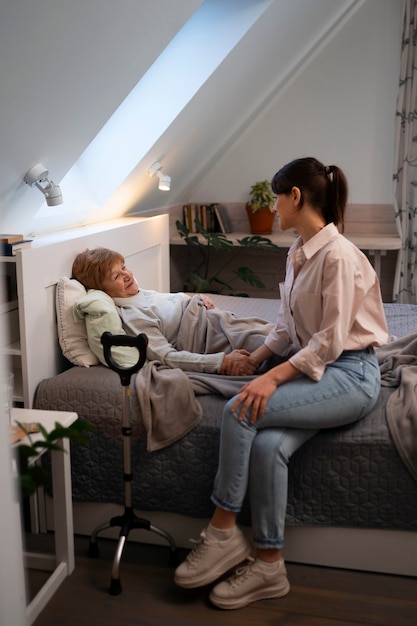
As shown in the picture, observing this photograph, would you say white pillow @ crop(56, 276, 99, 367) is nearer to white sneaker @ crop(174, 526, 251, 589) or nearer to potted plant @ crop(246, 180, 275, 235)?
white sneaker @ crop(174, 526, 251, 589)

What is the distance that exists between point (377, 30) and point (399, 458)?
3.26 m

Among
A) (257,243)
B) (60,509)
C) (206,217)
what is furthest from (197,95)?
(60,509)

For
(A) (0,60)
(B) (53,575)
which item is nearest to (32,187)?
(A) (0,60)

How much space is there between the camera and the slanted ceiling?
5.77 feet

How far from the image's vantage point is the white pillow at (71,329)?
88.1 inches

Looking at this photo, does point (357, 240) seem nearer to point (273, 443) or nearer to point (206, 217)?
point (206, 217)

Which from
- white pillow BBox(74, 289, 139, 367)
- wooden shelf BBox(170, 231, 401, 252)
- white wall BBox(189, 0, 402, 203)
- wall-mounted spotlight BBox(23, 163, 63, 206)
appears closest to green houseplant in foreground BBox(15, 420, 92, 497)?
white pillow BBox(74, 289, 139, 367)

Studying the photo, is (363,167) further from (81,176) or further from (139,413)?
(139,413)

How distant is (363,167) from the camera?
14.6 feet

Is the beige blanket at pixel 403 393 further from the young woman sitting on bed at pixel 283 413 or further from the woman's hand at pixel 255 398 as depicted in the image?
the woman's hand at pixel 255 398

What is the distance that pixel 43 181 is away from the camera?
2.16 meters

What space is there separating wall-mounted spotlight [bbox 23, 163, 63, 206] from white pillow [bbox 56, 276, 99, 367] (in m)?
0.27

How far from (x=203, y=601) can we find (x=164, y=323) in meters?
0.96

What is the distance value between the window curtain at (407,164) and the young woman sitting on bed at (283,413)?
8.46 feet
